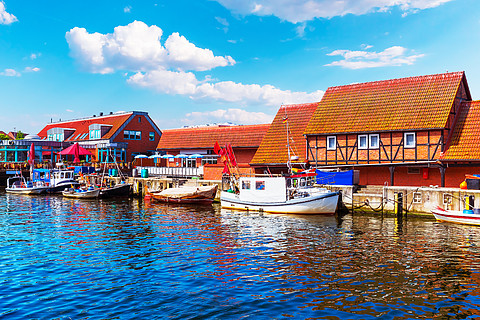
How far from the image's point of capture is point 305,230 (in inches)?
945

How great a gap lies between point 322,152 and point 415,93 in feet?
31.6

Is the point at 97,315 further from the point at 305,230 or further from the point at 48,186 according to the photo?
the point at 48,186

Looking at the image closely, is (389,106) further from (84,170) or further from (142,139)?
(142,139)

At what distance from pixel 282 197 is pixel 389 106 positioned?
13.2 meters

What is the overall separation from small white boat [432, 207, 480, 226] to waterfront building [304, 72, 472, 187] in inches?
216

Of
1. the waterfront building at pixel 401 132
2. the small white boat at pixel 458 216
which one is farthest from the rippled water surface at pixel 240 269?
the waterfront building at pixel 401 132

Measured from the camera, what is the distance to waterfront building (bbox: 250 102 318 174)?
3944 centimetres

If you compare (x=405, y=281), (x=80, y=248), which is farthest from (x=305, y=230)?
(x=80, y=248)

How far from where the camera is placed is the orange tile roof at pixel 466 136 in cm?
3086

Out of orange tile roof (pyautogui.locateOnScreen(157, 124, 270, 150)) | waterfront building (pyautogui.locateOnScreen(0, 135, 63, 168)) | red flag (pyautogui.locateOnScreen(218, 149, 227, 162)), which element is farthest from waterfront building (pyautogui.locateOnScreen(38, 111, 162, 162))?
red flag (pyautogui.locateOnScreen(218, 149, 227, 162))

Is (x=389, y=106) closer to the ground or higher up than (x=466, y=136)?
higher up

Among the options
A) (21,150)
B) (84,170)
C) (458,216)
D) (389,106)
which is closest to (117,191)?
(84,170)

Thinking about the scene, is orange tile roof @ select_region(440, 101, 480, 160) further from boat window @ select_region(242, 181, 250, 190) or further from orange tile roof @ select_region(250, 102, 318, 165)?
boat window @ select_region(242, 181, 250, 190)

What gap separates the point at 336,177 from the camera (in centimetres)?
3272
